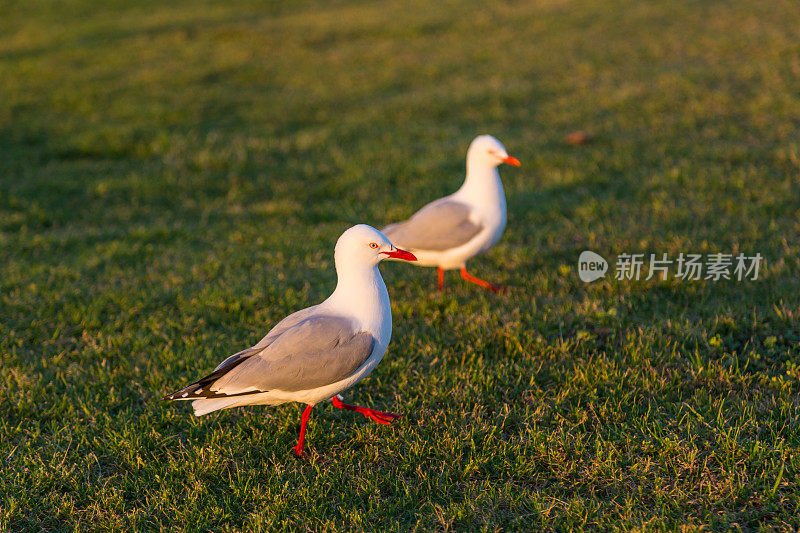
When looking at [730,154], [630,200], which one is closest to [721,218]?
[630,200]

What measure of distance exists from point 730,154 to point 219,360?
7.93 m

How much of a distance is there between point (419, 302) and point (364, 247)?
2.16m

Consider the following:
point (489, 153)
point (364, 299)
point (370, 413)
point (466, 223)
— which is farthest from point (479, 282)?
point (364, 299)

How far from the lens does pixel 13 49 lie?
2008cm

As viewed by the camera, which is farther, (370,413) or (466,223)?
(466,223)

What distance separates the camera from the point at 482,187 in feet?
21.5

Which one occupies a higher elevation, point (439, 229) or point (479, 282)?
point (439, 229)

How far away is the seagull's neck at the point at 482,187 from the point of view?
6504 millimetres

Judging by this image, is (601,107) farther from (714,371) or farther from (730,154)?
(714,371)

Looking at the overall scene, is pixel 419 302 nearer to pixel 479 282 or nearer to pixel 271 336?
pixel 479 282

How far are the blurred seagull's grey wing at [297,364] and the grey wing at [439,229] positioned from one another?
7.27 ft

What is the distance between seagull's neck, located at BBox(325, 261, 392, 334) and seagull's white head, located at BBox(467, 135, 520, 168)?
8.68 ft

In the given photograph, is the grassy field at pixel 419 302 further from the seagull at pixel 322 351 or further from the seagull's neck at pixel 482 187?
the seagull's neck at pixel 482 187

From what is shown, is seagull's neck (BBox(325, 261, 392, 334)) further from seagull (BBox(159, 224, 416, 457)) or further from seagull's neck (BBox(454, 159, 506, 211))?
seagull's neck (BBox(454, 159, 506, 211))
